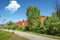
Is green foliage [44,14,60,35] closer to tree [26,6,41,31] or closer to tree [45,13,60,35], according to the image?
tree [45,13,60,35]

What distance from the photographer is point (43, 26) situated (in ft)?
142

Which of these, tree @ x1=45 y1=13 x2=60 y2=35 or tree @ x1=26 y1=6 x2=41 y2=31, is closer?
tree @ x1=45 y1=13 x2=60 y2=35

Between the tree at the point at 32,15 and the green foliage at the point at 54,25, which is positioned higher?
the tree at the point at 32,15

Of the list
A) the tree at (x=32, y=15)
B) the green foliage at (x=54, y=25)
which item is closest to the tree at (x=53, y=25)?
the green foliage at (x=54, y=25)

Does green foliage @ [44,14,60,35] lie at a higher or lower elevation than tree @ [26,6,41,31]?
lower

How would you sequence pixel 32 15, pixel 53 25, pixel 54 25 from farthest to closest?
pixel 32 15, pixel 53 25, pixel 54 25

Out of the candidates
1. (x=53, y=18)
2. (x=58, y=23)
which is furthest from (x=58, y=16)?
(x=58, y=23)

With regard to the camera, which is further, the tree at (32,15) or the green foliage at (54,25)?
the tree at (32,15)

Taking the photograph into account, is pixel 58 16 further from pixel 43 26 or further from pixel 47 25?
pixel 43 26

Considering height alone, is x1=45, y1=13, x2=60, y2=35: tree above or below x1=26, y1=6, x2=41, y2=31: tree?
below

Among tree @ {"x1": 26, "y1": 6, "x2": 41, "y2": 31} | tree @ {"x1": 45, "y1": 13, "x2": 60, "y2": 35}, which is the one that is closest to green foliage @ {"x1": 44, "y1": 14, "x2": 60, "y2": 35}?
tree @ {"x1": 45, "y1": 13, "x2": 60, "y2": 35}

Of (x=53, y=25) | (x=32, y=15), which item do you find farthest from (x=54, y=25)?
(x=32, y=15)

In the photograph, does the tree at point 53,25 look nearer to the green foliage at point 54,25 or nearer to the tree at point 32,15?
the green foliage at point 54,25

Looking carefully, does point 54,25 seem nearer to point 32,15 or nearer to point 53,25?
point 53,25
